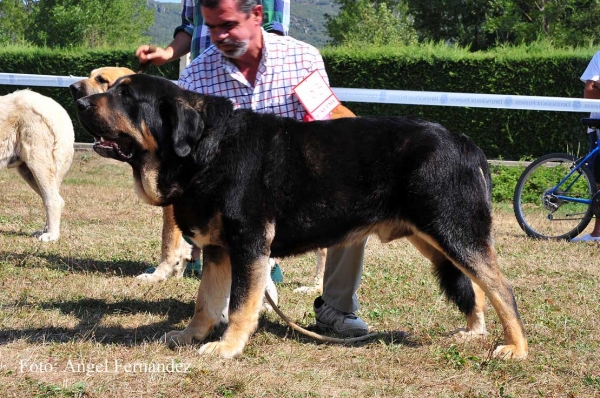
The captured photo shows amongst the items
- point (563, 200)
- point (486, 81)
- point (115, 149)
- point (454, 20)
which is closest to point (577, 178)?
point (563, 200)

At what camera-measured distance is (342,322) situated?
4227 mm

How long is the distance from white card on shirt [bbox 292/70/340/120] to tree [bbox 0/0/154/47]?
33.7 meters

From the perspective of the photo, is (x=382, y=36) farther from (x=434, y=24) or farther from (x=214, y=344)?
(x=214, y=344)

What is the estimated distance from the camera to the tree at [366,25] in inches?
1310

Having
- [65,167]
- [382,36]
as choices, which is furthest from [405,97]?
[382,36]

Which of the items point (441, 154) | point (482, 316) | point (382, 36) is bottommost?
point (382, 36)

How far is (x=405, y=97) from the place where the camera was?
31.6ft

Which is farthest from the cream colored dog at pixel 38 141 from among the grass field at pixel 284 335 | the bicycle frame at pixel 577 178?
the bicycle frame at pixel 577 178

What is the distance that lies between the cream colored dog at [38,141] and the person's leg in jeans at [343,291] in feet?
12.1

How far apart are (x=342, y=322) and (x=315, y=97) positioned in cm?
137

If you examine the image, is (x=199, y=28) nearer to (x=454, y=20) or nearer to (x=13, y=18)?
(x=454, y=20)

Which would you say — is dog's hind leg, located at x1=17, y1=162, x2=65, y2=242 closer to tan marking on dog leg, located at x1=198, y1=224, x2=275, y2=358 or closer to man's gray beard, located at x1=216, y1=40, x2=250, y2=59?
man's gray beard, located at x1=216, y1=40, x2=250, y2=59

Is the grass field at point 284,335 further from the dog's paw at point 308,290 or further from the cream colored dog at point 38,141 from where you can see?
the cream colored dog at point 38,141

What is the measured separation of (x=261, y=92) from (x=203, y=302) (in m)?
1.33
